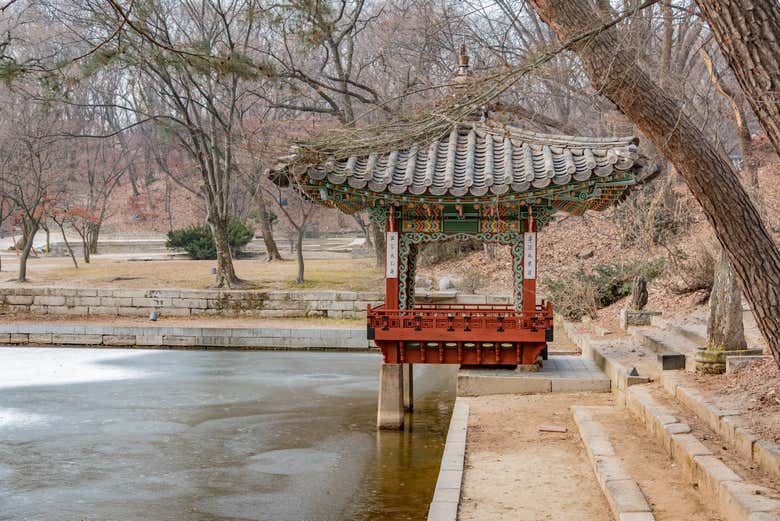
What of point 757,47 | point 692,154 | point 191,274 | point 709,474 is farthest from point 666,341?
point 191,274

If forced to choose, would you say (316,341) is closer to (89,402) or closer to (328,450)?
(89,402)

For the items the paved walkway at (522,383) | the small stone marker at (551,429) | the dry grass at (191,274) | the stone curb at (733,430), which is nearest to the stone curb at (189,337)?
the dry grass at (191,274)

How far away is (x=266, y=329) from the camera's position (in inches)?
806

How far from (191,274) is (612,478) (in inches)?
926

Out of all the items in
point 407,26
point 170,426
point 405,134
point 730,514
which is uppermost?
point 407,26

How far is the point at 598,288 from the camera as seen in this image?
20422 millimetres

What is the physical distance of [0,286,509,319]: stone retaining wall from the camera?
74.6 ft

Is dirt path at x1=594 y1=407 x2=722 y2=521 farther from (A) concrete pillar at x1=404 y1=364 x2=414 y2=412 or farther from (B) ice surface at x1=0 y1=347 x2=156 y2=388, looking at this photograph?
(B) ice surface at x1=0 y1=347 x2=156 y2=388

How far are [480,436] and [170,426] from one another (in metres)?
5.40

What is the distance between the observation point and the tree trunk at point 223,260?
24453 mm

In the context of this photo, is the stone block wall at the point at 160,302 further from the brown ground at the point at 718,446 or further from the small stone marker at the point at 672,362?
the brown ground at the point at 718,446

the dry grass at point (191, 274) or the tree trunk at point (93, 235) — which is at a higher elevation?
the tree trunk at point (93, 235)

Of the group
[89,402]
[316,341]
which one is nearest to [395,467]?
[89,402]

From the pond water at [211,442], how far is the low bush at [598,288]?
14.0ft
